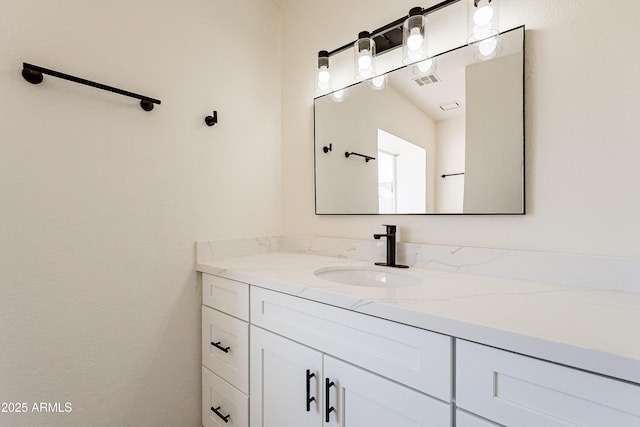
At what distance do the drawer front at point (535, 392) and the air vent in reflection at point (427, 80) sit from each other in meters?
1.02

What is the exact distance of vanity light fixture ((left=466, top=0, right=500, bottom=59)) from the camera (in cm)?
101

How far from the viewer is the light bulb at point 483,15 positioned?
39.8 inches

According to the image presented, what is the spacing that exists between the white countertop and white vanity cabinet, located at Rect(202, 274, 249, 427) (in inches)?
6.8

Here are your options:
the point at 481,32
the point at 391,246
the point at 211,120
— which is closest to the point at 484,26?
the point at 481,32

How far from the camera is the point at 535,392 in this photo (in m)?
0.56

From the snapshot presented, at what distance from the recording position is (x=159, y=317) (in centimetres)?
125

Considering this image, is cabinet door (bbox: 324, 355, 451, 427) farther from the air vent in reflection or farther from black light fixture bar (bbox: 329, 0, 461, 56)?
black light fixture bar (bbox: 329, 0, 461, 56)

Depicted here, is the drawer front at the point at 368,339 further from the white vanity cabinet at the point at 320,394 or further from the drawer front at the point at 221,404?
the drawer front at the point at 221,404

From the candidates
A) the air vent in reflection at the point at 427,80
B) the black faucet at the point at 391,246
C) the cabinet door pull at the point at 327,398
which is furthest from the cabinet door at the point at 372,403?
the air vent in reflection at the point at 427,80

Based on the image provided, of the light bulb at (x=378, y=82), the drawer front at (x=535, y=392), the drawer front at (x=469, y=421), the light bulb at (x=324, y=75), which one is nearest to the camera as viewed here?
the drawer front at (x=535, y=392)

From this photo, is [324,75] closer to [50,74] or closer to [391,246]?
[391,246]

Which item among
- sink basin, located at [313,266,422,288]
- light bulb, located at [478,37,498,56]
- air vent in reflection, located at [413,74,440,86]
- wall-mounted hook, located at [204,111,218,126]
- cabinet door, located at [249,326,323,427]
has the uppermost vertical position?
light bulb, located at [478,37,498,56]

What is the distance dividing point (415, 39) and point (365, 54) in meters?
0.24

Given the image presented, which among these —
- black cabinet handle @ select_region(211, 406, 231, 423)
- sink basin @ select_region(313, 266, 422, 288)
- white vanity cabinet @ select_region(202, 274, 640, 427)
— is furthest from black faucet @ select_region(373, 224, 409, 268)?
black cabinet handle @ select_region(211, 406, 231, 423)
